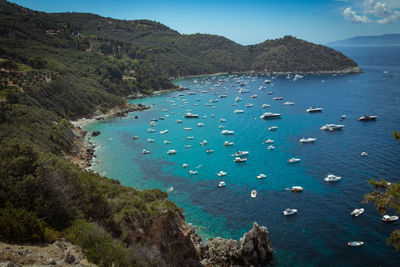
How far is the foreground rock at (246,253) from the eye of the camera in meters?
23.6

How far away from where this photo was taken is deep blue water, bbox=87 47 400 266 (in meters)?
26.5

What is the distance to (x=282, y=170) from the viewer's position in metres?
42.7

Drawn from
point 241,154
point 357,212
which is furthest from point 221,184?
point 357,212

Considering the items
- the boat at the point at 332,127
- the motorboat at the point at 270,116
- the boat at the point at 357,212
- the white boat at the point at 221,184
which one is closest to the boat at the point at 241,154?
the white boat at the point at 221,184

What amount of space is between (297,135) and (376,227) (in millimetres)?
33535

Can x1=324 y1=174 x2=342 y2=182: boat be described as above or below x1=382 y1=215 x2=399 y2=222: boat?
above

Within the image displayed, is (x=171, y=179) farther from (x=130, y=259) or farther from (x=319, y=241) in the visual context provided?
(x=130, y=259)

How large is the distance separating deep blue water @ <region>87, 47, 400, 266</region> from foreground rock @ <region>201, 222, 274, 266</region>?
4.54ft

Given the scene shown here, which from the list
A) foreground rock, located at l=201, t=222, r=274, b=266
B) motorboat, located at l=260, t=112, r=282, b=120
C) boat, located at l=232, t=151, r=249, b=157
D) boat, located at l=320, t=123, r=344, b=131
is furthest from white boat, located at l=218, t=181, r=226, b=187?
motorboat, located at l=260, t=112, r=282, b=120

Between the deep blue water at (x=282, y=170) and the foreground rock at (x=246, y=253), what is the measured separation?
1.38 metres

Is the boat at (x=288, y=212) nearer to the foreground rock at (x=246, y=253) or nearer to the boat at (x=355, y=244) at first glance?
the boat at (x=355, y=244)

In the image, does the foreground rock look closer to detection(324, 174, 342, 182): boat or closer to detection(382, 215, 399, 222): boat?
detection(382, 215, 399, 222): boat

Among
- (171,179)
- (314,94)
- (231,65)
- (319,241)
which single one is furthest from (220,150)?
(231,65)

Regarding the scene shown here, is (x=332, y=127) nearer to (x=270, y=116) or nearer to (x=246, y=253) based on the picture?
(x=270, y=116)
